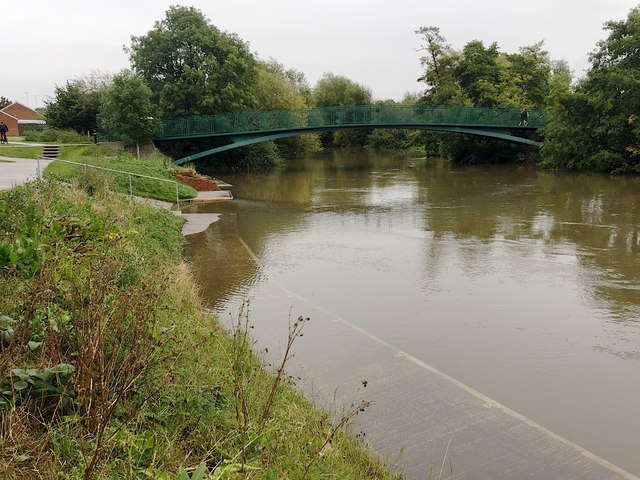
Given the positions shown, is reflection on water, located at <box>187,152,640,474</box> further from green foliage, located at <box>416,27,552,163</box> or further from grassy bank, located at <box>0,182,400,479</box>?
green foliage, located at <box>416,27,552,163</box>

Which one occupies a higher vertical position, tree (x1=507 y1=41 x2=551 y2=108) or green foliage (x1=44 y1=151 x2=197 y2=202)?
tree (x1=507 y1=41 x2=551 y2=108)

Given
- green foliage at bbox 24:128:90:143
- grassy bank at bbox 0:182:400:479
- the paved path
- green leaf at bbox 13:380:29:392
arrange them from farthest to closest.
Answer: green foliage at bbox 24:128:90:143, the paved path, green leaf at bbox 13:380:29:392, grassy bank at bbox 0:182:400:479

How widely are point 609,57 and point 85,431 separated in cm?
3518

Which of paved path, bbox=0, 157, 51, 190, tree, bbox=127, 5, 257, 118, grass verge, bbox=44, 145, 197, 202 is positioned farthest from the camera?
tree, bbox=127, 5, 257, 118

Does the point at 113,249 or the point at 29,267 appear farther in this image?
the point at 113,249

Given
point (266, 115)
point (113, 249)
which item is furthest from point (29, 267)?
point (266, 115)

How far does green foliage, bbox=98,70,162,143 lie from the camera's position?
32000 millimetres

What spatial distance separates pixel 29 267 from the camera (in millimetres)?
6270

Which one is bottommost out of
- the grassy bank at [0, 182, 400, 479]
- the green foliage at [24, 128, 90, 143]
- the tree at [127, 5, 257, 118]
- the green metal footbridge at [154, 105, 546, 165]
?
the grassy bank at [0, 182, 400, 479]

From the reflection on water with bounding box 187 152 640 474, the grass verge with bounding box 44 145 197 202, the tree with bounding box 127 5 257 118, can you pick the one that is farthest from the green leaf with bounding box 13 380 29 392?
the tree with bounding box 127 5 257 118

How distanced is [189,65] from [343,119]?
1130 centimetres

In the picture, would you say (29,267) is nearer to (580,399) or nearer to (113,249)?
(113,249)

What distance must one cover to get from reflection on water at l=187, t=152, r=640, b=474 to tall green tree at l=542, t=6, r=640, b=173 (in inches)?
342

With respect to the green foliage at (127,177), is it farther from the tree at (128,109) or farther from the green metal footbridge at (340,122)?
the green metal footbridge at (340,122)
